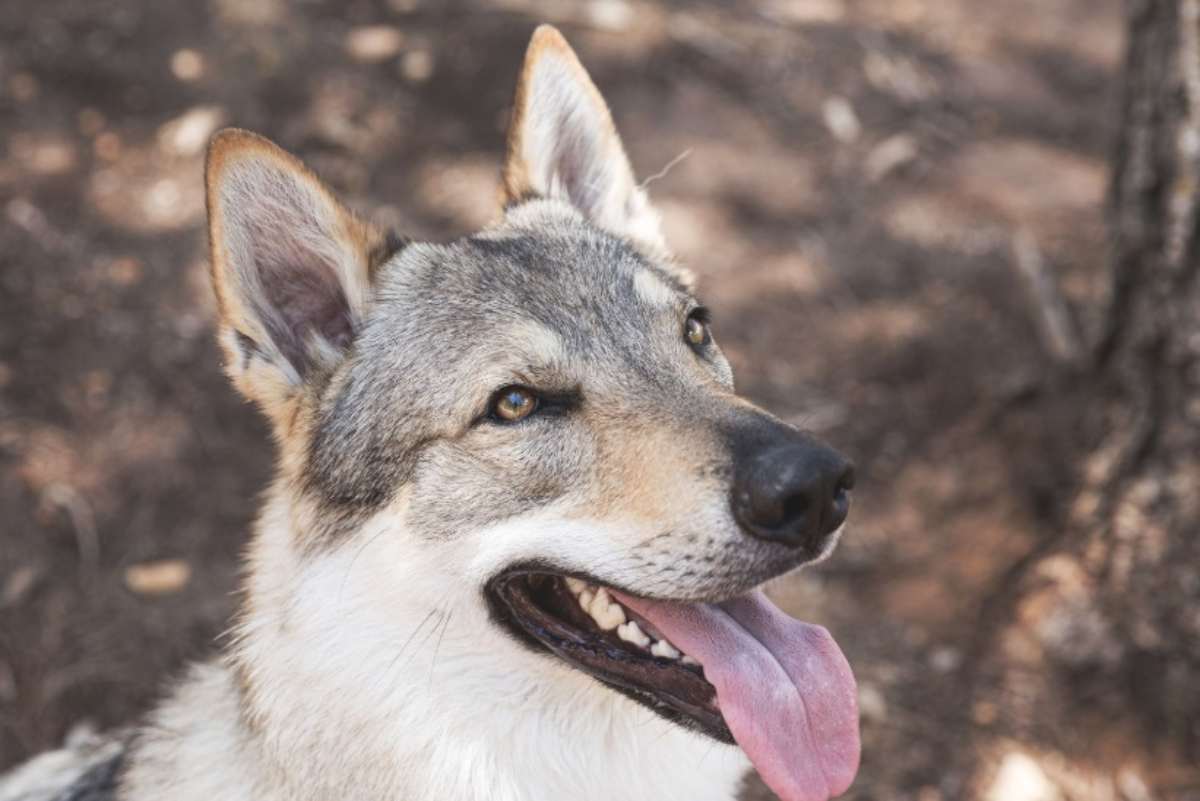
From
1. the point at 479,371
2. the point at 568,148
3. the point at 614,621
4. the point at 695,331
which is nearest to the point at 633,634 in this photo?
the point at 614,621

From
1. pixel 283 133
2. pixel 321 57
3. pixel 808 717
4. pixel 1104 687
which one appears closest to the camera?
pixel 808 717

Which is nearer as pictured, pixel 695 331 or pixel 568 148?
pixel 695 331

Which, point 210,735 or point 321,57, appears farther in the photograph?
point 321,57

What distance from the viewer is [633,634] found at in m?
2.95

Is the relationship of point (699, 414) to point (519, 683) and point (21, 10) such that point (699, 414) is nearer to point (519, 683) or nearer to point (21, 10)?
point (519, 683)

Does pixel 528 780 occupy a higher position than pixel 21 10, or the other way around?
pixel 21 10

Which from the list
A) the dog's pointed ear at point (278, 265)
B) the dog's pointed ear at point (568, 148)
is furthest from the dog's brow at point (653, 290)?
the dog's pointed ear at point (278, 265)

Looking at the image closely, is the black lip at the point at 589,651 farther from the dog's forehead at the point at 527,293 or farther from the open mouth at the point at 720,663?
the dog's forehead at the point at 527,293

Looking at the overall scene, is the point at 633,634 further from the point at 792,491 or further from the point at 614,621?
the point at 792,491

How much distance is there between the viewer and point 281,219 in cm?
323

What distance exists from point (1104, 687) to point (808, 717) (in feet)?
7.28

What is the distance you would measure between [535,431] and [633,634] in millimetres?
610

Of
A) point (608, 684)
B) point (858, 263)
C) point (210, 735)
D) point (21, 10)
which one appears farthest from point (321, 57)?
point (608, 684)

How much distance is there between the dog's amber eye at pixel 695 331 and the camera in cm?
350
